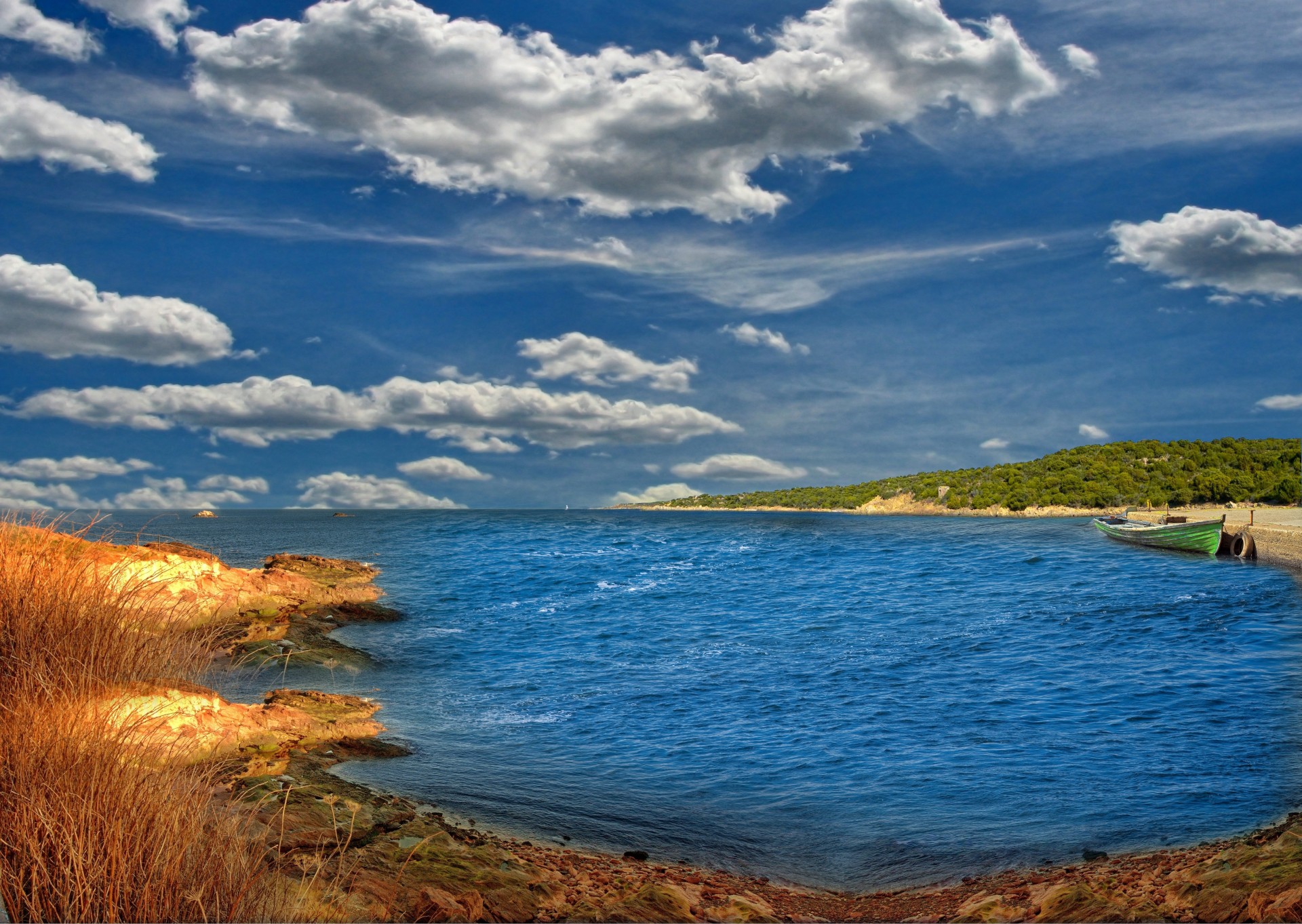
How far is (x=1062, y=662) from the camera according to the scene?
25.5 meters

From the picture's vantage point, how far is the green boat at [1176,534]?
50656mm

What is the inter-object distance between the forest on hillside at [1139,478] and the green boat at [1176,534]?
58.0 m

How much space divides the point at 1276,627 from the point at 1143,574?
16.7m

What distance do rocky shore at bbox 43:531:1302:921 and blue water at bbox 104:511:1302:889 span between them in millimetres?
885

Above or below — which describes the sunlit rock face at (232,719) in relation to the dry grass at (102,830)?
below

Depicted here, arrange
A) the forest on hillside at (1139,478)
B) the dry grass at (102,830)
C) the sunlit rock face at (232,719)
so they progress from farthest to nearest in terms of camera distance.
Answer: the forest on hillside at (1139,478) → the sunlit rock face at (232,719) → the dry grass at (102,830)

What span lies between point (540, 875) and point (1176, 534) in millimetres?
57892

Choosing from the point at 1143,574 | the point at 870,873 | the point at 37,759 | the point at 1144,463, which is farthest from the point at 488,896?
the point at 1144,463

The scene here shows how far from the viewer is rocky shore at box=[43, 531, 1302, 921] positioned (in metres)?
8.31

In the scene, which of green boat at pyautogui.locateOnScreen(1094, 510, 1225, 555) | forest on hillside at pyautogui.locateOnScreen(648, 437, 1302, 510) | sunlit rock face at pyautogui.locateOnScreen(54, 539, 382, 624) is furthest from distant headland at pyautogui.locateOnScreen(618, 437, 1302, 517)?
sunlit rock face at pyautogui.locateOnScreen(54, 539, 382, 624)

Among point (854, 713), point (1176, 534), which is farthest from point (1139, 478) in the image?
point (854, 713)

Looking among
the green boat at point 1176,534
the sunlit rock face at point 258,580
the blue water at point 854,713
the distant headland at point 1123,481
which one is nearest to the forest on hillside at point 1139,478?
the distant headland at point 1123,481

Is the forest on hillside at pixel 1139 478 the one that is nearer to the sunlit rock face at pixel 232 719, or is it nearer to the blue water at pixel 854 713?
the blue water at pixel 854 713

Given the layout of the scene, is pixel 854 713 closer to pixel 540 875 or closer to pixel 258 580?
pixel 540 875
